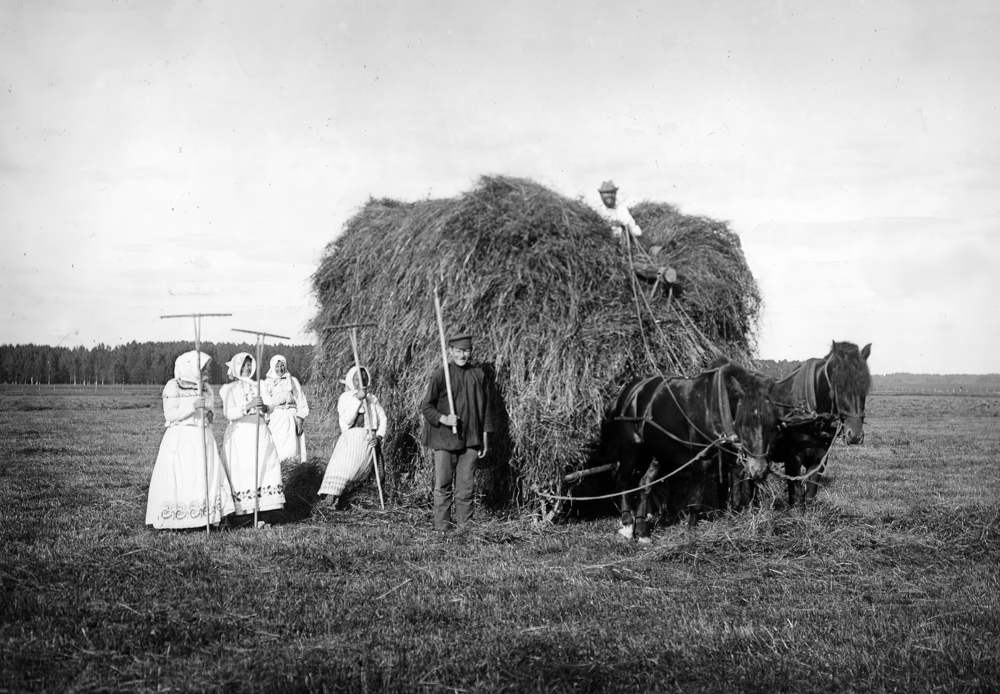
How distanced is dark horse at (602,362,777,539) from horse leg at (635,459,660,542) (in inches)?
0.4

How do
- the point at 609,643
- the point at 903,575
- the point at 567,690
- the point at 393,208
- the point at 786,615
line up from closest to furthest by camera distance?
the point at 567,690 < the point at 609,643 < the point at 786,615 < the point at 903,575 < the point at 393,208

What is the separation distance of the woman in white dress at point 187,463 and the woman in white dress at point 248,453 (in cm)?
33

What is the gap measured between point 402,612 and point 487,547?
2.27m

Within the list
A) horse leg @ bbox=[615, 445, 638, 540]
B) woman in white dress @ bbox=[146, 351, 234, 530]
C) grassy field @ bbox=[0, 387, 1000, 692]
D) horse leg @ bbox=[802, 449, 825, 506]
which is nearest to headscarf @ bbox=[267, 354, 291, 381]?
grassy field @ bbox=[0, 387, 1000, 692]

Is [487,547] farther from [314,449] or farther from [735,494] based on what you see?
[314,449]

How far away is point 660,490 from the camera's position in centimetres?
955

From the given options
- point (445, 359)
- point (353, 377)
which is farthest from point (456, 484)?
point (353, 377)

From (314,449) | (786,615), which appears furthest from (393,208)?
(314,449)

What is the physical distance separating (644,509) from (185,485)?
15.4ft

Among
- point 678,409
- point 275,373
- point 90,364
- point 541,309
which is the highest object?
point 90,364

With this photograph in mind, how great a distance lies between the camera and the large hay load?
28.7ft

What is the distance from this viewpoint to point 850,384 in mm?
8727

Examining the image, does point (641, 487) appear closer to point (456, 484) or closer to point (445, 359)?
point (456, 484)

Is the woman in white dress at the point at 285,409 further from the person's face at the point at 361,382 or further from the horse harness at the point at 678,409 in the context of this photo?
the horse harness at the point at 678,409
